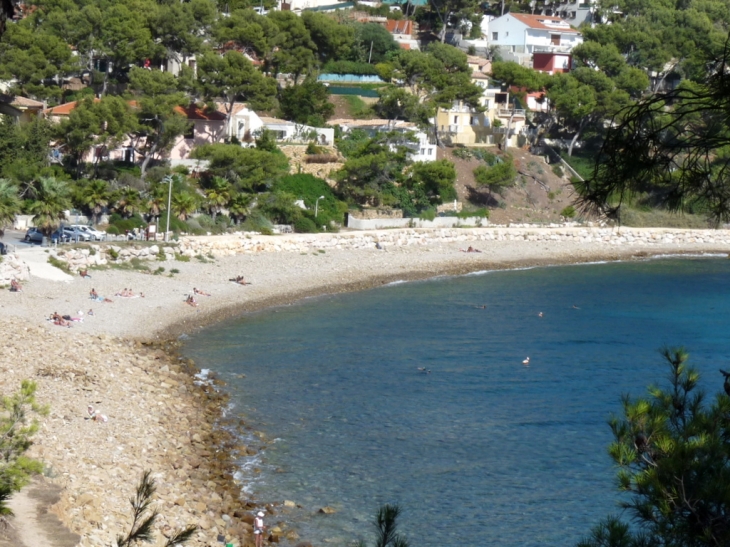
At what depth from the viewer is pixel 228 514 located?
A: 54.8 ft

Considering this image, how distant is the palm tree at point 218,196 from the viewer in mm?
43812

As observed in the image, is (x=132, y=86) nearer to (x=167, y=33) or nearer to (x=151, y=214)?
(x=167, y=33)

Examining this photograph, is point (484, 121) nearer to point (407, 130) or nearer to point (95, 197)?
point (407, 130)

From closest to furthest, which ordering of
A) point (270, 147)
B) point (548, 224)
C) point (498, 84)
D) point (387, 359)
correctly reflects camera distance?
point (387, 359), point (270, 147), point (548, 224), point (498, 84)

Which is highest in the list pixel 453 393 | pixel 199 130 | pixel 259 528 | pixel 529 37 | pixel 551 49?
pixel 529 37

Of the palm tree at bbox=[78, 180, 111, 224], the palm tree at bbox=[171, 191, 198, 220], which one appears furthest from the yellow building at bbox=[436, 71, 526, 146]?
the palm tree at bbox=[78, 180, 111, 224]

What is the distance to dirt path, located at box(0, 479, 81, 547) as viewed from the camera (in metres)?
13.1

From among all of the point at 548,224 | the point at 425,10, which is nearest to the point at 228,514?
the point at 548,224

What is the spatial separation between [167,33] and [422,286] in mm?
25296

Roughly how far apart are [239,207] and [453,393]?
21883mm

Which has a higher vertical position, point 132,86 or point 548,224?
point 132,86

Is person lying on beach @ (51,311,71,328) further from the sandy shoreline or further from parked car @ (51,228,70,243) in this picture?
parked car @ (51,228,70,243)

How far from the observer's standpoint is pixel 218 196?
43812mm

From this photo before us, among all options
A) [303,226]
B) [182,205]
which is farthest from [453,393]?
[303,226]
